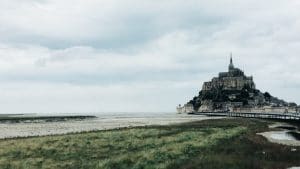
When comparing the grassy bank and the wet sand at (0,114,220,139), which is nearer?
the grassy bank

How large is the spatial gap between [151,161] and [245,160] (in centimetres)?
654

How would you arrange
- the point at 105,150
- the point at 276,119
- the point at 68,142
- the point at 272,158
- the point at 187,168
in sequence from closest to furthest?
the point at 187,168, the point at 272,158, the point at 105,150, the point at 68,142, the point at 276,119

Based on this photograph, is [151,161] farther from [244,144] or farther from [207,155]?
[244,144]

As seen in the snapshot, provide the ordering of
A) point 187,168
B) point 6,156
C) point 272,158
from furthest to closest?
point 6,156, point 272,158, point 187,168

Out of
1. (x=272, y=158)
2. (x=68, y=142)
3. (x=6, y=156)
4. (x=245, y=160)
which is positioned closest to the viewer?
(x=245, y=160)

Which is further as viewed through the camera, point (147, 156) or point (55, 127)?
point (55, 127)

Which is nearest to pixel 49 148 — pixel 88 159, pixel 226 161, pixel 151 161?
pixel 88 159

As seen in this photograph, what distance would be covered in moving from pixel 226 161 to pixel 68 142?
21.7 m

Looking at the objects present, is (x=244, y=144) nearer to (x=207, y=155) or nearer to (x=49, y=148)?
(x=207, y=155)

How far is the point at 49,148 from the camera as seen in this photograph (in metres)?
40.5

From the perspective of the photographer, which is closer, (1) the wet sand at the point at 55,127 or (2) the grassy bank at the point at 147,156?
(2) the grassy bank at the point at 147,156

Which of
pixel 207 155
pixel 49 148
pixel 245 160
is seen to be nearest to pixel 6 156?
pixel 49 148

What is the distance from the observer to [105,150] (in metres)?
38.3

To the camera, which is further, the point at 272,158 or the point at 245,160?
the point at 272,158
